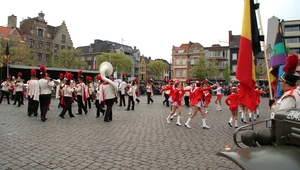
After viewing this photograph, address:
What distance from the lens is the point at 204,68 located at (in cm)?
5966

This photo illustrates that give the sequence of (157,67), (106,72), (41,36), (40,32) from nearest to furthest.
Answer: (106,72), (41,36), (40,32), (157,67)

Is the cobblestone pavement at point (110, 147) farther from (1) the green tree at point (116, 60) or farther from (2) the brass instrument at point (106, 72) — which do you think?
(1) the green tree at point (116, 60)

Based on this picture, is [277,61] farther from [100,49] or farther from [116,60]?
[100,49]

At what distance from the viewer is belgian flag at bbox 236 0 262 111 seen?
5703mm

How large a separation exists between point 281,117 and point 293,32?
214 feet

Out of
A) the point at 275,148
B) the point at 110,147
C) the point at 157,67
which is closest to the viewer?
the point at 275,148

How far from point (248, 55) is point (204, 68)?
54.9 metres

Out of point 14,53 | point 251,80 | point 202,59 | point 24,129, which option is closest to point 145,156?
point 251,80

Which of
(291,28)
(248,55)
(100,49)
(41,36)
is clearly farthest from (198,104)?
(100,49)

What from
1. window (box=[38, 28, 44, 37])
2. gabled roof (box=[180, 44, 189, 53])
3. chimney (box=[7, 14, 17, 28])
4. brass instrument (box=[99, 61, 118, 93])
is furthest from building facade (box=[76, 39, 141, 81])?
brass instrument (box=[99, 61, 118, 93])

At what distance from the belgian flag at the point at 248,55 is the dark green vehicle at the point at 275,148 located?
7.53ft

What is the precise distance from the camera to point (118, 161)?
5.30 m

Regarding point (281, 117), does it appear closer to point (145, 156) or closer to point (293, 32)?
point (145, 156)

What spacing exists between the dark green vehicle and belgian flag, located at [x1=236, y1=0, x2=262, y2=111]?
229 centimetres
